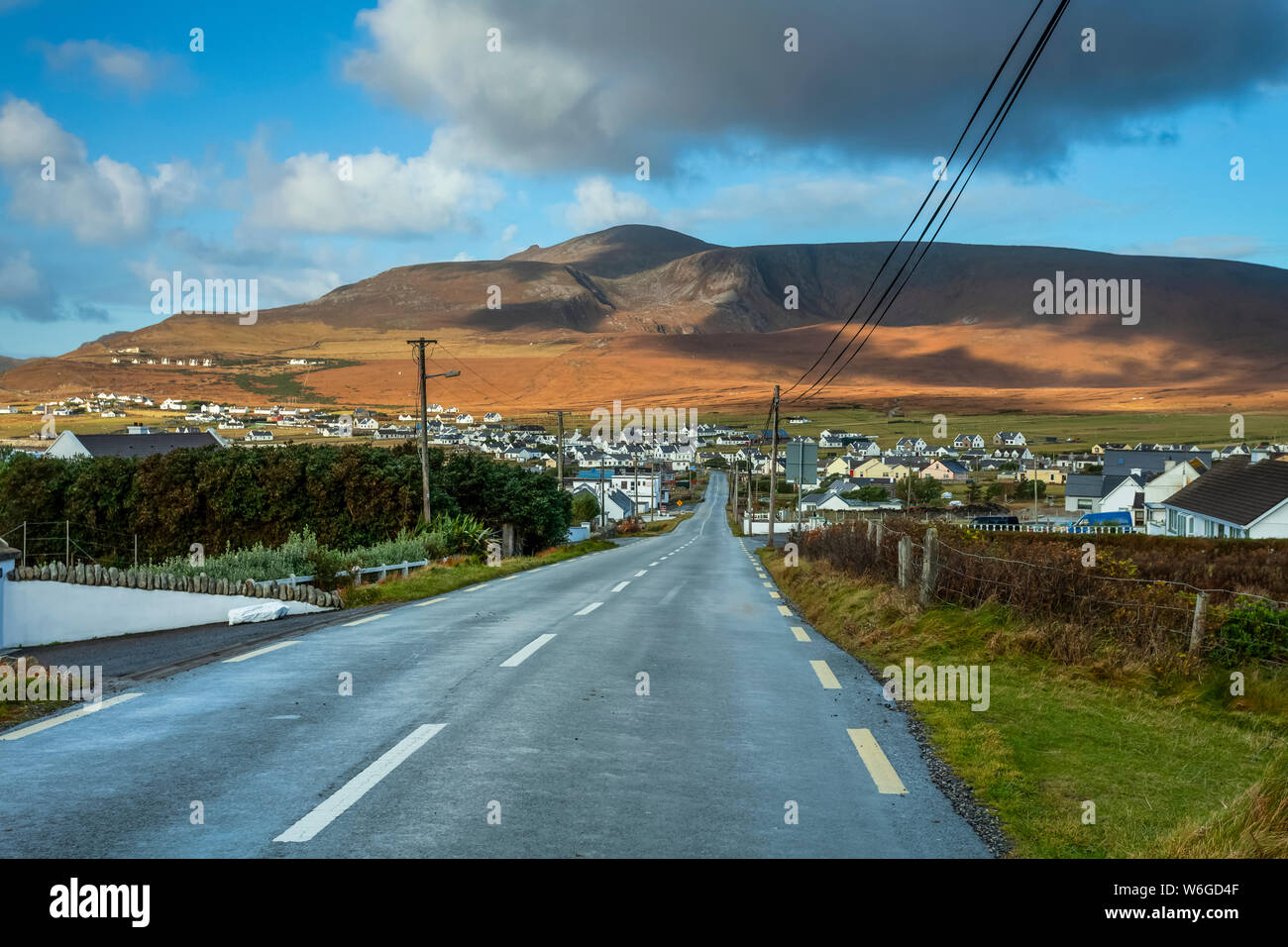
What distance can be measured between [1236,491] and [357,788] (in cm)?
4933

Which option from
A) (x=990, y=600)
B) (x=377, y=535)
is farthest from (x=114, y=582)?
(x=377, y=535)

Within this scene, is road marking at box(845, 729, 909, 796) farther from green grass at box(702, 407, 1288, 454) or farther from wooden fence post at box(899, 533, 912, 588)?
green grass at box(702, 407, 1288, 454)

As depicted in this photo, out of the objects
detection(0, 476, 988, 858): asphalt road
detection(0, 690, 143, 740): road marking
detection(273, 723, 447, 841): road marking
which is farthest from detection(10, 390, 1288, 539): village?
detection(273, 723, 447, 841): road marking

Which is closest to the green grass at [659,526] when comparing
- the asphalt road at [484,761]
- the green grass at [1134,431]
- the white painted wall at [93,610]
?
the green grass at [1134,431]

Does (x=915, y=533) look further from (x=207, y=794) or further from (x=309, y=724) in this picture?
(x=207, y=794)

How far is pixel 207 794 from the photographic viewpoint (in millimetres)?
5547

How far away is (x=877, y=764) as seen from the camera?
662cm

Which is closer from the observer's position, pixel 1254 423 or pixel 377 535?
pixel 377 535

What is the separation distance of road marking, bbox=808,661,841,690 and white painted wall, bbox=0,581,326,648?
10356mm

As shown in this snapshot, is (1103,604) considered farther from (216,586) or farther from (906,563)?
(216,586)

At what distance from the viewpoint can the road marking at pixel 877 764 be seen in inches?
237

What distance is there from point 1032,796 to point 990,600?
7.02 m

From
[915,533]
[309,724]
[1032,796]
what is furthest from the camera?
[915,533]

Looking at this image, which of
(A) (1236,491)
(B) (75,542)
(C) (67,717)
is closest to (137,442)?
(B) (75,542)
